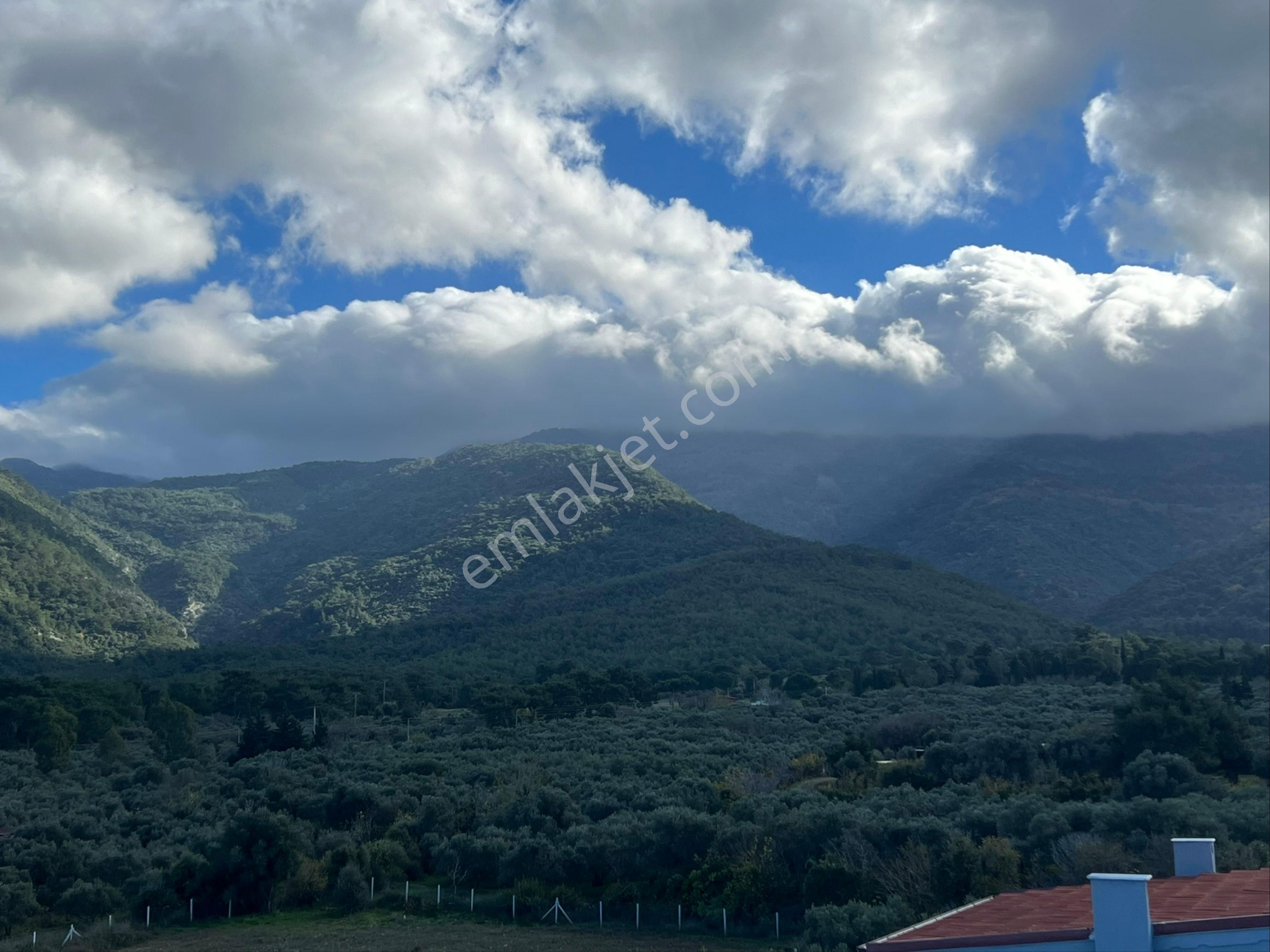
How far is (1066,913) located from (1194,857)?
2499mm

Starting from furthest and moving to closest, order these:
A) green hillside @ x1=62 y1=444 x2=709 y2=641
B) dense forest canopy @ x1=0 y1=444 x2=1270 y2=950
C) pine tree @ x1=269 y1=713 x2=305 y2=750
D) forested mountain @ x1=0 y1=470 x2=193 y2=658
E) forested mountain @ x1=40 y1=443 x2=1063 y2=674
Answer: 1. green hillside @ x1=62 y1=444 x2=709 y2=641
2. forested mountain @ x1=0 y1=470 x2=193 y2=658
3. forested mountain @ x1=40 y1=443 x2=1063 y2=674
4. pine tree @ x1=269 y1=713 x2=305 y2=750
5. dense forest canopy @ x1=0 y1=444 x2=1270 y2=950

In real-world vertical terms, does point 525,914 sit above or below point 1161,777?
below

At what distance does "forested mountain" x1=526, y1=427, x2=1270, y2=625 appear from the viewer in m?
124

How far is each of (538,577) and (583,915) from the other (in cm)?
7793

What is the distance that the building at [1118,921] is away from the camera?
277 inches

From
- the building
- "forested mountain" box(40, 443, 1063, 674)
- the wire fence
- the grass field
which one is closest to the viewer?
the building

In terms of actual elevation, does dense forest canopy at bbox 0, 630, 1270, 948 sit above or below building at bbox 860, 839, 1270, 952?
below

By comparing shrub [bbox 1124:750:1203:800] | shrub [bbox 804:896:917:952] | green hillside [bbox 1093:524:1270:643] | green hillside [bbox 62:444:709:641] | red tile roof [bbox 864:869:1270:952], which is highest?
green hillside [bbox 62:444:709:641]

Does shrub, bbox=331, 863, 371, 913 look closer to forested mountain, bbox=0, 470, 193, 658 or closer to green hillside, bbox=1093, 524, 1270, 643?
forested mountain, bbox=0, 470, 193, 658

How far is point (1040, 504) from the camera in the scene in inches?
5659

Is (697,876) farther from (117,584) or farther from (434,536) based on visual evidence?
(434,536)

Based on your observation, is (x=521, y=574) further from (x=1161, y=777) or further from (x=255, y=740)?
(x=1161, y=777)

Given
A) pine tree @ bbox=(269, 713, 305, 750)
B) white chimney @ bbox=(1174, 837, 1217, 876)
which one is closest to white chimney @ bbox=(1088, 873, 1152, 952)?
white chimney @ bbox=(1174, 837, 1217, 876)

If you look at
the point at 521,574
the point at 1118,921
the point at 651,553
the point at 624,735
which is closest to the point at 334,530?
the point at 521,574
